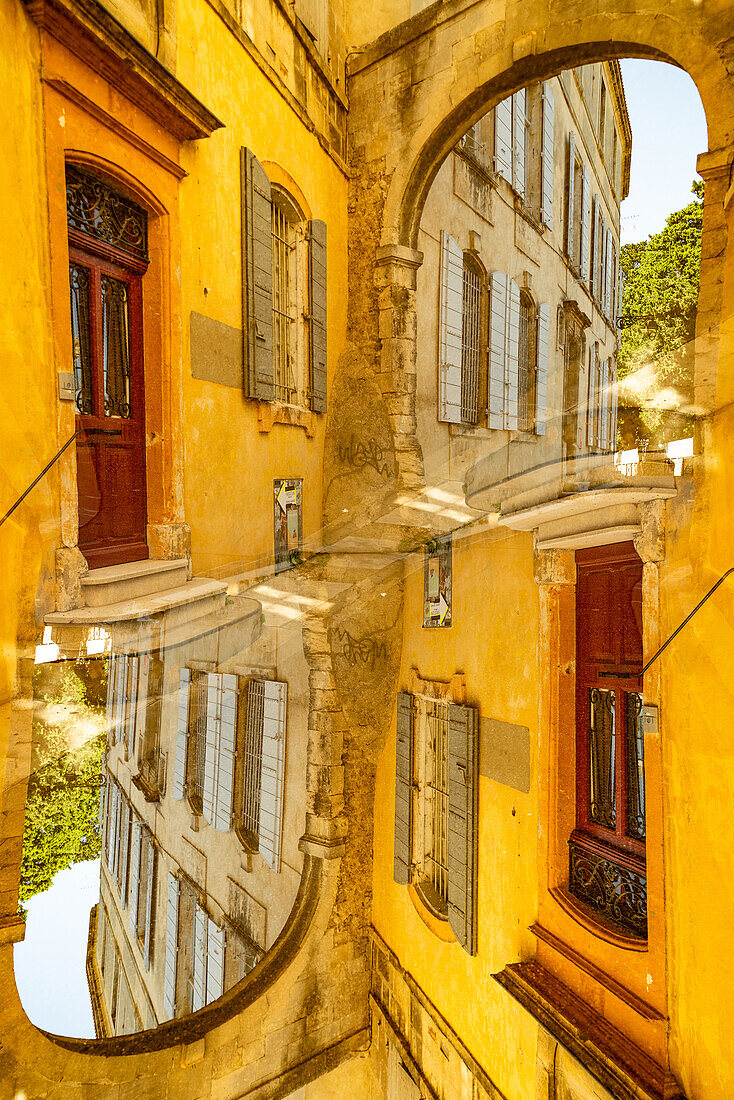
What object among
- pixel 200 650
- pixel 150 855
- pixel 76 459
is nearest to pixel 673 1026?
pixel 200 650

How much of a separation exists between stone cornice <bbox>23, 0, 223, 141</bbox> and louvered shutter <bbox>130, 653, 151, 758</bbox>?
2.71 m

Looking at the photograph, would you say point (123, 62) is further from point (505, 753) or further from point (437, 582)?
point (505, 753)

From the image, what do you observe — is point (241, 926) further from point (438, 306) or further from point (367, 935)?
point (438, 306)

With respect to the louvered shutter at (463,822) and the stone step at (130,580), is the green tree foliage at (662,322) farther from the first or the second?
the stone step at (130,580)

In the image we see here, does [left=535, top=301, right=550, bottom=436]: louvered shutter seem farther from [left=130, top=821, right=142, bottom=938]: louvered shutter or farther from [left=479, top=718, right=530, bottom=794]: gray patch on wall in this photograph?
[left=130, top=821, right=142, bottom=938]: louvered shutter

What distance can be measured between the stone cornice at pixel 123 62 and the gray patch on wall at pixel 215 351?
0.98 m

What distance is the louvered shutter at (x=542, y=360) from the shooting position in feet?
26.8

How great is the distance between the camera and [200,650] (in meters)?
3.73

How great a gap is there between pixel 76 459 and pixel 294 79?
147 inches

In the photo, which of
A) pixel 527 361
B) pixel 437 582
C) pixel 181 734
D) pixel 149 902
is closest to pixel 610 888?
pixel 437 582

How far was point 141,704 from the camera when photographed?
334 cm

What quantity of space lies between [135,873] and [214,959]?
1.76 metres

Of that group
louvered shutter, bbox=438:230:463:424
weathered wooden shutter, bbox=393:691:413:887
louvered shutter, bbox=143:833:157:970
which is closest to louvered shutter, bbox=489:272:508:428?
louvered shutter, bbox=438:230:463:424

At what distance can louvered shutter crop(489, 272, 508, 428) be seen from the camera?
7141 millimetres
